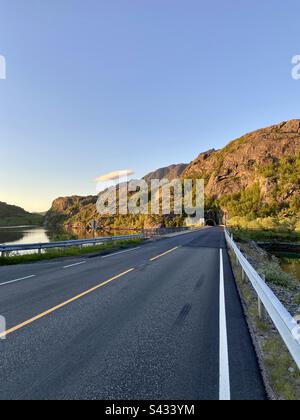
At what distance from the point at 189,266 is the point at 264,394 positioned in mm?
9497

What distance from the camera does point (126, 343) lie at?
4668mm

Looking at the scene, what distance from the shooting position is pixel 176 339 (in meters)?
4.86

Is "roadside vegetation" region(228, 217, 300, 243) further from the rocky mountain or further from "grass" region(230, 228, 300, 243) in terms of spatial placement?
the rocky mountain

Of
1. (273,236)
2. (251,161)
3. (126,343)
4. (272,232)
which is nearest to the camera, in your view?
(126,343)

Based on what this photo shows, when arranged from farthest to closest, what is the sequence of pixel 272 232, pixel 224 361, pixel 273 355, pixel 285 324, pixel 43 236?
pixel 43 236, pixel 272 232, pixel 273 355, pixel 224 361, pixel 285 324

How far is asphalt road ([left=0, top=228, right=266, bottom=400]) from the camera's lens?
3.38 m

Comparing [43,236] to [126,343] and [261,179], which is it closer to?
[126,343]

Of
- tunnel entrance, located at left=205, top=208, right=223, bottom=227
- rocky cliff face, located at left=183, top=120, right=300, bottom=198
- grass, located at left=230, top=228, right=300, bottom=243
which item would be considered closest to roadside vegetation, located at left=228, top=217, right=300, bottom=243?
grass, located at left=230, top=228, right=300, bottom=243

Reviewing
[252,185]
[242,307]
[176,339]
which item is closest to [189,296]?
[242,307]

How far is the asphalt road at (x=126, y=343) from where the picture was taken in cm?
338

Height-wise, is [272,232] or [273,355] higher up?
[273,355]

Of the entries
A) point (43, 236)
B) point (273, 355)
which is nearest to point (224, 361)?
point (273, 355)

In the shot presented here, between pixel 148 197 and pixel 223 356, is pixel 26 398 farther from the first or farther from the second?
pixel 148 197

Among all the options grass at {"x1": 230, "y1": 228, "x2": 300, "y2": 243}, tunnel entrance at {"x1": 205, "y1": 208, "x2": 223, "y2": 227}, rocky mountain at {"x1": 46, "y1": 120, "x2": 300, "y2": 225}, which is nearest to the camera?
grass at {"x1": 230, "y1": 228, "x2": 300, "y2": 243}
